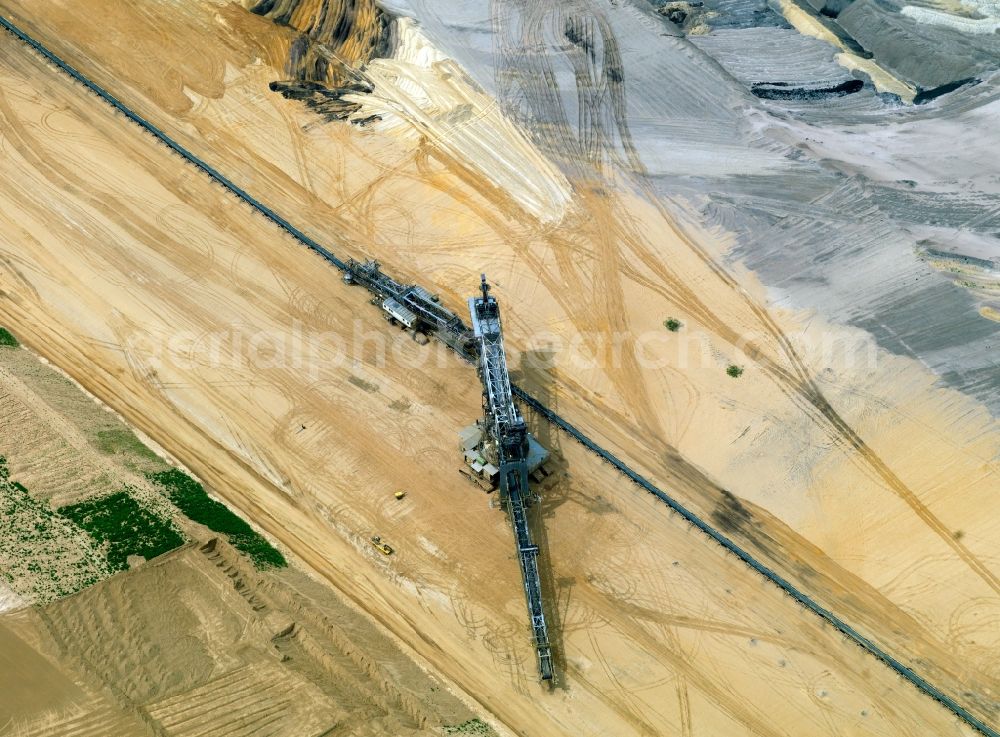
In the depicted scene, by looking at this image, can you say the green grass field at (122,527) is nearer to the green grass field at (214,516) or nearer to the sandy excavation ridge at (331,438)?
the green grass field at (214,516)

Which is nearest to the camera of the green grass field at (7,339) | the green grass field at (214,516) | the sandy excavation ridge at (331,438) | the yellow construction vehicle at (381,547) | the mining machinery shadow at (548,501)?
the mining machinery shadow at (548,501)

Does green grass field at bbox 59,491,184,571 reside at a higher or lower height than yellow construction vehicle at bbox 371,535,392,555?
higher

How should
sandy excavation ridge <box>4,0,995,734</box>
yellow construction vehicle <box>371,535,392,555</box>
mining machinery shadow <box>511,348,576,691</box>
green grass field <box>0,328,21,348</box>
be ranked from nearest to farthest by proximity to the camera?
mining machinery shadow <box>511,348,576,691</box> < sandy excavation ridge <box>4,0,995,734</box> < yellow construction vehicle <box>371,535,392,555</box> < green grass field <box>0,328,21,348</box>

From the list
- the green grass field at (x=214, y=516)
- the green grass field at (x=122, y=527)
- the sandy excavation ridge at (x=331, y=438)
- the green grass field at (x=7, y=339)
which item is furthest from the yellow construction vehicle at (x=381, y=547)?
the green grass field at (x=7, y=339)

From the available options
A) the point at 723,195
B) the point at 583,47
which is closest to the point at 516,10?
the point at 583,47

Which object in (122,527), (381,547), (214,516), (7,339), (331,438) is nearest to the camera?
(122,527)

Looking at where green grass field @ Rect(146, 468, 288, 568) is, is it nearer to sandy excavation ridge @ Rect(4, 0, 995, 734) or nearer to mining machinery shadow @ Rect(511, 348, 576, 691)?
sandy excavation ridge @ Rect(4, 0, 995, 734)

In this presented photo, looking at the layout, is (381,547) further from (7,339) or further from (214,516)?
(7,339)

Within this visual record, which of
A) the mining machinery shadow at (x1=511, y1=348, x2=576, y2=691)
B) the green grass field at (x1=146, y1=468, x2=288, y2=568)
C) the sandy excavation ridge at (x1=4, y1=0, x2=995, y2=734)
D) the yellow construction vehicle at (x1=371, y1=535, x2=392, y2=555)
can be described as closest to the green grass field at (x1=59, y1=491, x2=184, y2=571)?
the green grass field at (x1=146, y1=468, x2=288, y2=568)

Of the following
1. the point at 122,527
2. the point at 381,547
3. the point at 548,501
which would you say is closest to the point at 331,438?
the point at 381,547
